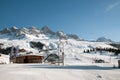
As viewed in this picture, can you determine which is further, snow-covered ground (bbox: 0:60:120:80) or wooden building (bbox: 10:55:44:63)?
wooden building (bbox: 10:55:44:63)

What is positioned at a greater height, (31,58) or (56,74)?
(31,58)

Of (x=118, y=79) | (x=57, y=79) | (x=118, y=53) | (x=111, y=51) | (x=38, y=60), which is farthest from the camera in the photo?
(x=111, y=51)

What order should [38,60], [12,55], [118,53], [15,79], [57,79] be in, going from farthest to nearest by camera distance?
[118,53] < [38,60] < [12,55] < [57,79] < [15,79]

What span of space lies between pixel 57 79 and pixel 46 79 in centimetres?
107

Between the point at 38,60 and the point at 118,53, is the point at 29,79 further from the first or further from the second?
the point at 118,53

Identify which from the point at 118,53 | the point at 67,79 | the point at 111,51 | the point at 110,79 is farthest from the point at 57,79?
the point at 111,51

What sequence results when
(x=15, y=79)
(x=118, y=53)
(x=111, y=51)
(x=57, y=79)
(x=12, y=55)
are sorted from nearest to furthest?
(x=15, y=79)
(x=57, y=79)
(x=12, y=55)
(x=118, y=53)
(x=111, y=51)

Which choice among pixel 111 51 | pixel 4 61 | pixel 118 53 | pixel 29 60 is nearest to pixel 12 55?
pixel 4 61

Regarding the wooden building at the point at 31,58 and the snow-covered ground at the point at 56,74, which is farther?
the wooden building at the point at 31,58

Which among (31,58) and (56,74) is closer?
(56,74)

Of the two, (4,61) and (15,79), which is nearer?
(15,79)

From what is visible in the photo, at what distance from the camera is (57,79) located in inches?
753

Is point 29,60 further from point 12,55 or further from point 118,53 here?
point 118,53

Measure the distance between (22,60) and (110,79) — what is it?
67400mm
